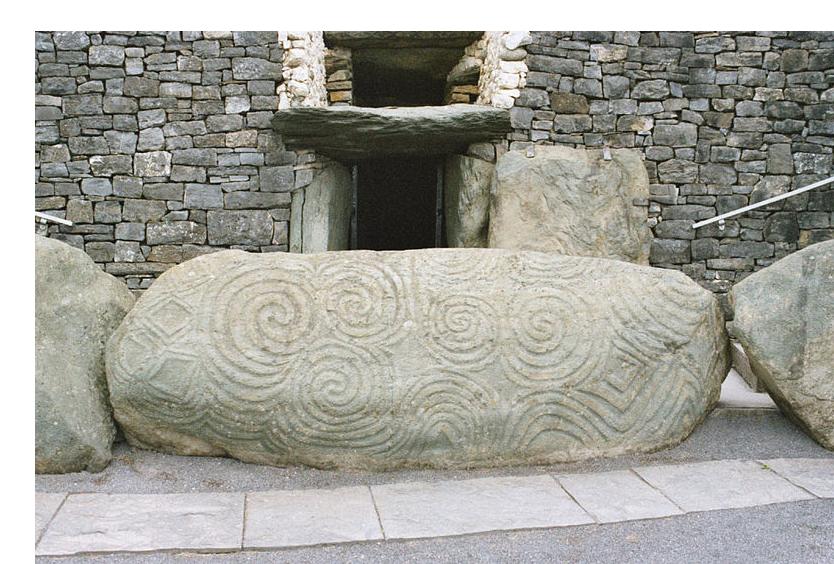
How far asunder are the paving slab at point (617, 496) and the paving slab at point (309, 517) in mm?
894

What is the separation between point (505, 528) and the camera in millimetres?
2838

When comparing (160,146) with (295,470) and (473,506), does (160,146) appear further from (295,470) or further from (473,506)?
(473,506)

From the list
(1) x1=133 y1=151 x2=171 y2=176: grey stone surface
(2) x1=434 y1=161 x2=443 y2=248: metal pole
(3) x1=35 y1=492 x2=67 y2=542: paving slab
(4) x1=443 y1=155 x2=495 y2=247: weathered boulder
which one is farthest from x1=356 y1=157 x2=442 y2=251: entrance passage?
(3) x1=35 y1=492 x2=67 y2=542: paving slab

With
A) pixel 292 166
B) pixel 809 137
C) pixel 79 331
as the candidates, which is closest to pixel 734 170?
pixel 809 137

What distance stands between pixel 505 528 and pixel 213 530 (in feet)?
3.68

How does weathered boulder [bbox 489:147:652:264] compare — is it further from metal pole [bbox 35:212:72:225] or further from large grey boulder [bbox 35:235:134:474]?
metal pole [bbox 35:212:72:225]

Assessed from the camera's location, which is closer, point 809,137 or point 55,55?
point 55,55

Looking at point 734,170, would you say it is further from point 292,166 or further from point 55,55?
point 55,55

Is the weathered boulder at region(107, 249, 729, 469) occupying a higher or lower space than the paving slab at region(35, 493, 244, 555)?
higher

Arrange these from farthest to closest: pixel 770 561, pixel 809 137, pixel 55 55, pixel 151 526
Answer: pixel 809 137
pixel 55 55
pixel 151 526
pixel 770 561

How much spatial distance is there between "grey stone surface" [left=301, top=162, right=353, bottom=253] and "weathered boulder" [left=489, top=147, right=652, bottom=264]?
1.51 m

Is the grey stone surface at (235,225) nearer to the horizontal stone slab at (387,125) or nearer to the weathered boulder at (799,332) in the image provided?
the horizontal stone slab at (387,125)

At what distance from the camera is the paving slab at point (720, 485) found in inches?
122

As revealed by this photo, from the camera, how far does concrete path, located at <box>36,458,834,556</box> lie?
8.98 feet
